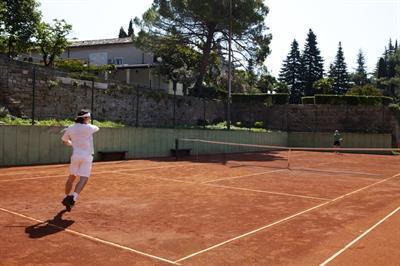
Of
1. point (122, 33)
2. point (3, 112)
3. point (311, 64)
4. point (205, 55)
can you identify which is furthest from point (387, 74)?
point (3, 112)

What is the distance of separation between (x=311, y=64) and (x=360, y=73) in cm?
2872

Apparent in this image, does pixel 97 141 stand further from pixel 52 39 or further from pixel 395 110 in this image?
pixel 395 110

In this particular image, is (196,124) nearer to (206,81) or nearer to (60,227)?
(206,81)

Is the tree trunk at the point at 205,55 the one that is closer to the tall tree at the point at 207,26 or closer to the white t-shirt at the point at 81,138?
the tall tree at the point at 207,26

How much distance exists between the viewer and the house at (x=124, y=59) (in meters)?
38.8

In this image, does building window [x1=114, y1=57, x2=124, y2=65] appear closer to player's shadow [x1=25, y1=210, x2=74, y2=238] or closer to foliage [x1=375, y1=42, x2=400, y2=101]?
player's shadow [x1=25, y1=210, x2=74, y2=238]

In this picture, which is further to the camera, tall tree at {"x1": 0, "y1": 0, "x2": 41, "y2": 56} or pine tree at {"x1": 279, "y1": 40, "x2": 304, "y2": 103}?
pine tree at {"x1": 279, "y1": 40, "x2": 304, "y2": 103}

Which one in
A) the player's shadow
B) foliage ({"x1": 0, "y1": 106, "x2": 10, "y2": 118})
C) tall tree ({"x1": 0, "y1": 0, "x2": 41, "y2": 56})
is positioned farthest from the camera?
tall tree ({"x1": 0, "y1": 0, "x2": 41, "y2": 56})

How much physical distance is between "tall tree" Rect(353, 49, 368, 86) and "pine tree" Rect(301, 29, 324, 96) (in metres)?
21.8

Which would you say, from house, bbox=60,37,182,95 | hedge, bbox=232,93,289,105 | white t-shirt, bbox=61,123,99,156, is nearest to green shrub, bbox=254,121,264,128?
hedge, bbox=232,93,289,105

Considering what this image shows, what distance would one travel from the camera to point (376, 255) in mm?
5281

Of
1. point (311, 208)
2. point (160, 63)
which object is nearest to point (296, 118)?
point (160, 63)

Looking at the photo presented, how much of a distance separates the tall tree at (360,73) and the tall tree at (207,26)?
64449mm

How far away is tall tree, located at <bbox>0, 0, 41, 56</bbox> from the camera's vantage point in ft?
101
